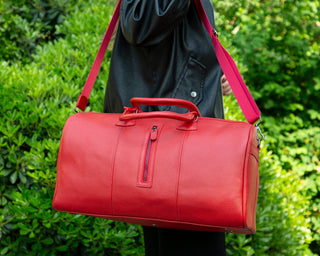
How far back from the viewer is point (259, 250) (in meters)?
2.93

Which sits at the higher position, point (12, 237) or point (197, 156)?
point (197, 156)

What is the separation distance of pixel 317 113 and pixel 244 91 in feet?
11.1

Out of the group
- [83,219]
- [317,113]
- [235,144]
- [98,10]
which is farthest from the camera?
[317,113]

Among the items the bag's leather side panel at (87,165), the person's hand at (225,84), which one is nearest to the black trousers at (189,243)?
the bag's leather side panel at (87,165)

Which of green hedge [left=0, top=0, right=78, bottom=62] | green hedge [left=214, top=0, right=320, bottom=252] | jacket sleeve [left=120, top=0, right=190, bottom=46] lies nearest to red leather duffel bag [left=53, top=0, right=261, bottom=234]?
jacket sleeve [left=120, top=0, right=190, bottom=46]

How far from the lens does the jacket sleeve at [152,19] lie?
5.09 ft

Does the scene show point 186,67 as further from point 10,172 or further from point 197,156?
point 10,172

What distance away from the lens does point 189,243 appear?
1.68 meters

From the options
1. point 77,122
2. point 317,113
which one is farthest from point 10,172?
point 317,113

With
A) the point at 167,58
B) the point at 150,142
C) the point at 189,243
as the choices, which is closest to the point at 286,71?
the point at 167,58

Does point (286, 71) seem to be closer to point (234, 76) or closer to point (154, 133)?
point (234, 76)

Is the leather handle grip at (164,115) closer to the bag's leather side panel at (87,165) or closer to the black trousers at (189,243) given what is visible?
the bag's leather side panel at (87,165)

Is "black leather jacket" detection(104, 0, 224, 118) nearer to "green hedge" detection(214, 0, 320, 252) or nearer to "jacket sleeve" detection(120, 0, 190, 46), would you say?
"jacket sleeve" detection(120, 0, 190, 46)

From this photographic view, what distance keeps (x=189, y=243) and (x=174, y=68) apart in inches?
26.1
